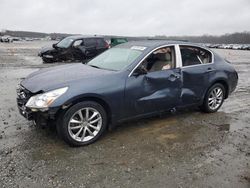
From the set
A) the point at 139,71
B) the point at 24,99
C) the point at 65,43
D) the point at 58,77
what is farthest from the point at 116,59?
the point at 65,43

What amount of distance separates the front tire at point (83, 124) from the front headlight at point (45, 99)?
282 millimetres

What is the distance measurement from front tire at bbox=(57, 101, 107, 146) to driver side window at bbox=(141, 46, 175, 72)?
1.20 m

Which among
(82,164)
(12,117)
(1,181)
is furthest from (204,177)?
(12,117)

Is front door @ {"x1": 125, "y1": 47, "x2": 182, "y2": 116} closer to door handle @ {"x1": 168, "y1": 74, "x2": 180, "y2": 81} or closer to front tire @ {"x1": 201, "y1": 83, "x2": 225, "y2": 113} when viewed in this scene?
door handle @ {"x1": 168, "y1": 74, "x2": 180, "y2": 81}

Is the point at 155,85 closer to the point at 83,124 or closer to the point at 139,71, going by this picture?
the point at 139,71

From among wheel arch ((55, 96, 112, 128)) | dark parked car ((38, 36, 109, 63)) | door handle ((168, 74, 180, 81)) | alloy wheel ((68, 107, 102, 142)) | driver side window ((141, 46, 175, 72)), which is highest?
dark parked car ((38, 36, 109, 63))

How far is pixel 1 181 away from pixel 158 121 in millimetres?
3182

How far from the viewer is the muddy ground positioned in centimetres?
346

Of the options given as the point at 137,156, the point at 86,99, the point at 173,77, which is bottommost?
the point at 137,156

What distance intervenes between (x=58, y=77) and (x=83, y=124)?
907mm


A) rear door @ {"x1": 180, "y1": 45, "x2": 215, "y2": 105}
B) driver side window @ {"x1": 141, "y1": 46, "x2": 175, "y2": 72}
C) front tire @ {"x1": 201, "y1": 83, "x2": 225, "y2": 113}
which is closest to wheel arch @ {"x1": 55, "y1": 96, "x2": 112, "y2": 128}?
driver side window @ {"x1": 141, "y1": 46, "x2": 175, "y2": 72}

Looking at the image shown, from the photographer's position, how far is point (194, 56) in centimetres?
591

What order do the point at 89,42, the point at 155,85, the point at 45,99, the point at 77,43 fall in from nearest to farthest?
the point at 45,99, the point at 155,85, the point at 77,43, the point at 89,42

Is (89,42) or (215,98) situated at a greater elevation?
(89,42)
